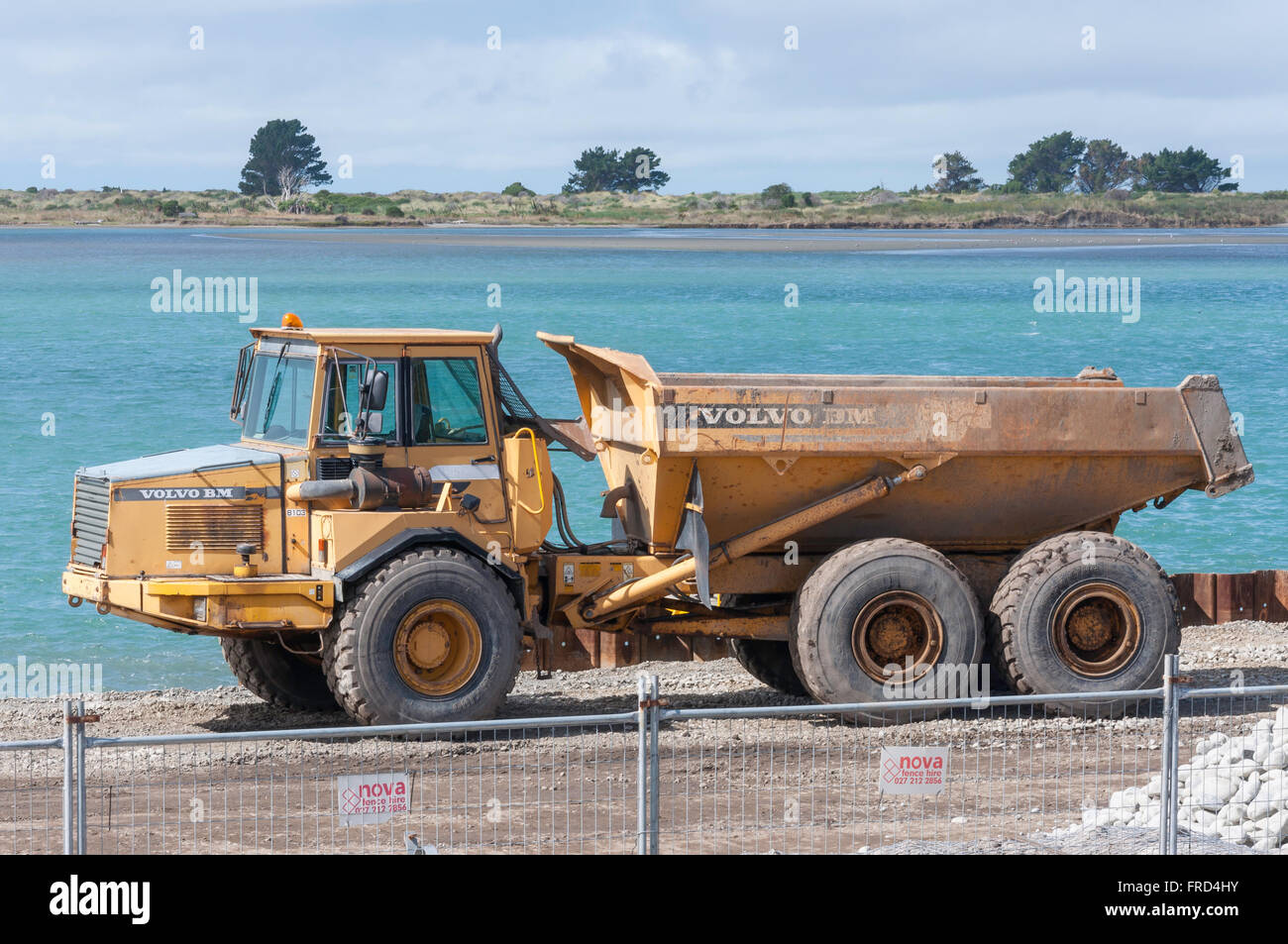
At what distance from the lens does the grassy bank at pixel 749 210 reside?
155375mm

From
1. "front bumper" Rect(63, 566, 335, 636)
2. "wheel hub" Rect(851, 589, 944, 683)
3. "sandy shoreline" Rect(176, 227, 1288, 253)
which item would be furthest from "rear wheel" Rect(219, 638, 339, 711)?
"sandy shoreline" Rect(176, 227, 1288, 253)

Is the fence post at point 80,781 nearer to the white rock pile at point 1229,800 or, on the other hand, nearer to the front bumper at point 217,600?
the front bumper at point 217,600

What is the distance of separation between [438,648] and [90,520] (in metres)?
2.55

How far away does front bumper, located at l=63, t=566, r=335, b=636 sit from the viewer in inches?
456

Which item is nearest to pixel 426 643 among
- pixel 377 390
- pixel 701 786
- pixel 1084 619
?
pixel 377 390

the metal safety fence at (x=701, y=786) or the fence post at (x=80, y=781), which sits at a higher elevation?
the fence post at (x=80, y=781)

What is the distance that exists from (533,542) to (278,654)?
230 centimetres

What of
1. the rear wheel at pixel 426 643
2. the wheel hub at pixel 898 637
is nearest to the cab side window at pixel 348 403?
the rear wheel at pixel 426 643

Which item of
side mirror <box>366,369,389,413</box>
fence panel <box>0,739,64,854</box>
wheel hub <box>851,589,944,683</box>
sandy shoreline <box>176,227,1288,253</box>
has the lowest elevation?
fence panel <box>0,739,64,854</box>

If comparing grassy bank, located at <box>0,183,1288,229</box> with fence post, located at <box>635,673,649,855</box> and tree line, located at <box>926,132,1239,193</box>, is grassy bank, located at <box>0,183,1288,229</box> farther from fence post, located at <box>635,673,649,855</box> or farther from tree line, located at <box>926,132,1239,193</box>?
fence post, located at <box>635,673,649,855</box>

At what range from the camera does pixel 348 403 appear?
39.2 feet

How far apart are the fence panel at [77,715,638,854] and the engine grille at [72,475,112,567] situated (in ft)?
4.47

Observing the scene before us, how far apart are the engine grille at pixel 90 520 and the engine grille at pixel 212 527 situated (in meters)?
0.44
